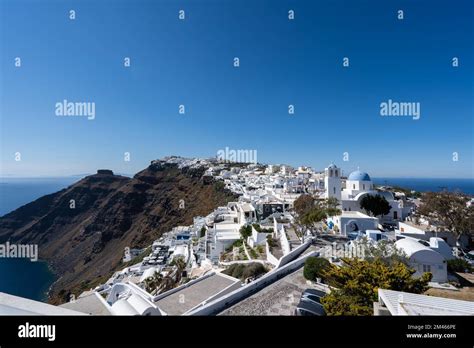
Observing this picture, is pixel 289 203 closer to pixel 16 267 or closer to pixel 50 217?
pixel 16 267

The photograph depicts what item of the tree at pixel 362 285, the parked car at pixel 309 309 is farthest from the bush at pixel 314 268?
the tree at pixel 362 285

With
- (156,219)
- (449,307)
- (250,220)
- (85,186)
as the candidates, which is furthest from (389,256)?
(85,186)

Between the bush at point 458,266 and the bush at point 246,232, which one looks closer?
the bush at point 458,266

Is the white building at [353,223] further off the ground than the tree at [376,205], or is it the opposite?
the tree at [376,205]

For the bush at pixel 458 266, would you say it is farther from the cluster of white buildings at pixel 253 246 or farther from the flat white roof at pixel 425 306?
A: the flat white roof at pixel 425 306

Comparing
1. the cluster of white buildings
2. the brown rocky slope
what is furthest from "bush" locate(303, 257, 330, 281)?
the brown rocky slope

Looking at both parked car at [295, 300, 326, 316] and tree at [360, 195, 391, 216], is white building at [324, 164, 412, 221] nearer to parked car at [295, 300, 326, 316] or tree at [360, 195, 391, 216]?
tree at [360, 195, 391, 216]
